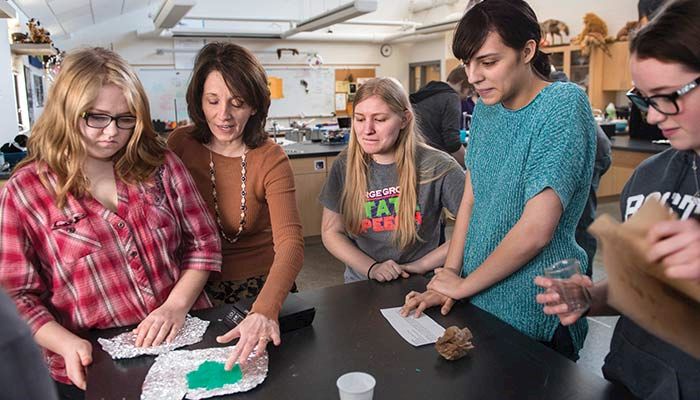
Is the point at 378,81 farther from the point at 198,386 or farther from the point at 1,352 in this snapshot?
the point at 1,352

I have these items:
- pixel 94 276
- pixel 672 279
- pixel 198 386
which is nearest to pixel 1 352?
pixel 198 386

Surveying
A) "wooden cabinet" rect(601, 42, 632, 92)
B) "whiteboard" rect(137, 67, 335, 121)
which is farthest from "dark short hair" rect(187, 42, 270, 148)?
"whiteboard" rect(137, 67, 335, 121)

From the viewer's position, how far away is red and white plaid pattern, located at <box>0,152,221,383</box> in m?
1.22

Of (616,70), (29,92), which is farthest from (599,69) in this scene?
(29,92)

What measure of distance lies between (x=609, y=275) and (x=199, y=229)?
981 millimetres

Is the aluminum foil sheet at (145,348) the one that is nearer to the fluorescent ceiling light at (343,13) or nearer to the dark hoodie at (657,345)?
the dark hoodie at (657,345)

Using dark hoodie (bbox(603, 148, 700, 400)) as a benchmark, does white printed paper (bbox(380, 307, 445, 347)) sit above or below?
below

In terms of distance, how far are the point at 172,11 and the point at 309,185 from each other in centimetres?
264

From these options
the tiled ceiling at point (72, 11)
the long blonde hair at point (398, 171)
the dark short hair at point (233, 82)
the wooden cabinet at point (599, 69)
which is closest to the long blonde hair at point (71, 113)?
the dark short hair at point (233, 82)

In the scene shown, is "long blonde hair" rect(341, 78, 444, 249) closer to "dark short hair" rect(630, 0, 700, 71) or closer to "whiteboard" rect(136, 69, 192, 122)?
"dark short hair" rect(630, 0, 700, 71)

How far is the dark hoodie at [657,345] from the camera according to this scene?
36.6 inches

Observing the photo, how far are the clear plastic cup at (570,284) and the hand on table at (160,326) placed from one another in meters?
0.83

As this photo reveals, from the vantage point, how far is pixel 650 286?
0.79 m

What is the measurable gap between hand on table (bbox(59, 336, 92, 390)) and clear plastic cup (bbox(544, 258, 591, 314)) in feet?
3.11
